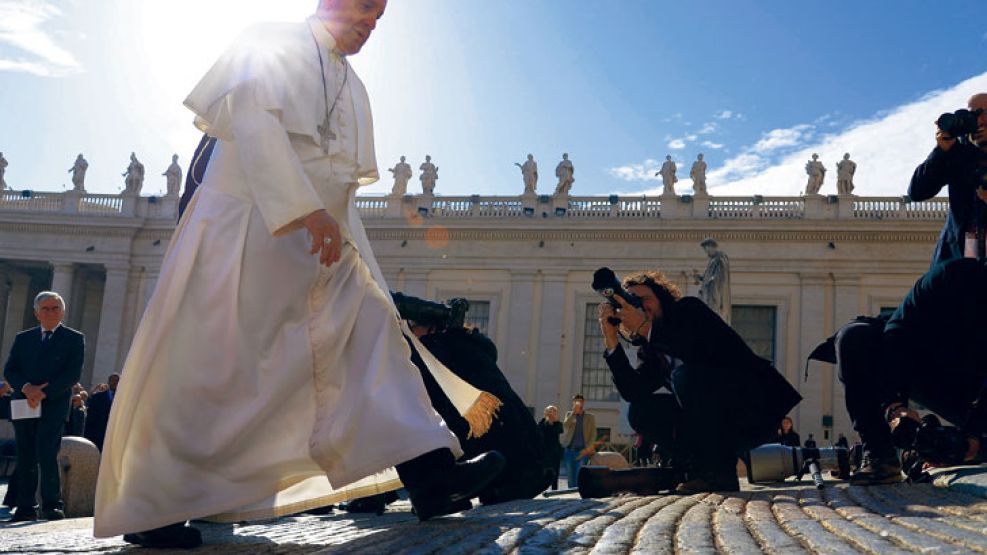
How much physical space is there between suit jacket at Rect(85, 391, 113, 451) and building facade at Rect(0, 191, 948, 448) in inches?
749

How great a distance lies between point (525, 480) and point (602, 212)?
2784 cm

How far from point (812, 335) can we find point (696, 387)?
27051 mm

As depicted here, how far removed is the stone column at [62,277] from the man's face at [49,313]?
101 ft

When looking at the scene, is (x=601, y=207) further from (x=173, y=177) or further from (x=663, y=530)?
(x=663, y=530)

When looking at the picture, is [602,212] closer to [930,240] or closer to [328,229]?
[930,240]

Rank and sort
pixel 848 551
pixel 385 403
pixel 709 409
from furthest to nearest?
pixel 709 409, pixel 385 403, pixel 848 551

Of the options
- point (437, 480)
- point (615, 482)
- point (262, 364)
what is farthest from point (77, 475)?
point (437, 480)

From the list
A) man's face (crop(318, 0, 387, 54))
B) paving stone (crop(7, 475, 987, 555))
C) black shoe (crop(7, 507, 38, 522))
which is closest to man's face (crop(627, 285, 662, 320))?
paving stone (crop(7, 475, 987, 555))

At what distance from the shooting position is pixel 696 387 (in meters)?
5.20

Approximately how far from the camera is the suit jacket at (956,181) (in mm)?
4562

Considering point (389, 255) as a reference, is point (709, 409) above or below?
below

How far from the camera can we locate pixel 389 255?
34.2 meters

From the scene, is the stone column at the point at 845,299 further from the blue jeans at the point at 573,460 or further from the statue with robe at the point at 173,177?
the statue with robe at the point at 173,177

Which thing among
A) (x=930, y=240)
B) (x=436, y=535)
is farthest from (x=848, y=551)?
(x=930, y=240)
